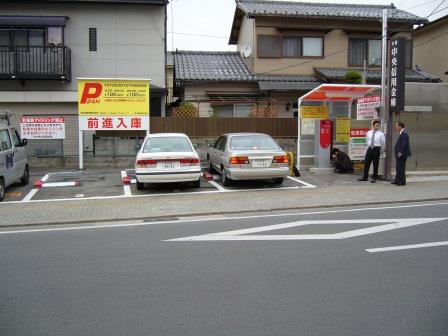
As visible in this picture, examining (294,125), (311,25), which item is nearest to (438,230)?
(294,125)

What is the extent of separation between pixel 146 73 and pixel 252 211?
12860 millimetres

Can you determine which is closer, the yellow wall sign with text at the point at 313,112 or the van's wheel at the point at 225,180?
the van's wheel at the point at 225,180

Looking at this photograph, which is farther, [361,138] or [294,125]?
[294,125]

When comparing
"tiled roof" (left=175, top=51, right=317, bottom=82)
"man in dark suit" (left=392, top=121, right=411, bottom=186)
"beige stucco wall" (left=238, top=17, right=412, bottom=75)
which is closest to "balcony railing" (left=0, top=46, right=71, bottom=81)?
"tiled roof" (left=175, top=51, right=317, bottom=82)

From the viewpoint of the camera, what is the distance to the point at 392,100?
13398 millimetres

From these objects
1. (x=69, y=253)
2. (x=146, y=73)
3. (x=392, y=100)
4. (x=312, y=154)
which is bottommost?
(x=69, y=253)

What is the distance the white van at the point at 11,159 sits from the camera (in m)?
11.6

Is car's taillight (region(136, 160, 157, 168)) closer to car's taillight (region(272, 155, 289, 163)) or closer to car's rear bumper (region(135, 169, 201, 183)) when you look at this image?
car's rear bumper (region(135, 169, 201, 183))

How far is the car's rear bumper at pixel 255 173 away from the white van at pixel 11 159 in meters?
5.72

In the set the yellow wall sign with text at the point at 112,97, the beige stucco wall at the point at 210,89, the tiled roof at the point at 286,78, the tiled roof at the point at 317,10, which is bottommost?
the yellow wall sign with text at the point at 112,97

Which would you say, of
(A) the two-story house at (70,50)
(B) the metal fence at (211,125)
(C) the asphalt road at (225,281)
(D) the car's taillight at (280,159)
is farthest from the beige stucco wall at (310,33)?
(C) the asphalt road at (225,281)

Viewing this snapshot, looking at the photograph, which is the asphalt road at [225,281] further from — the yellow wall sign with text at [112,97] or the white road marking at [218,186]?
the yellow wall sign with text at [112,97]

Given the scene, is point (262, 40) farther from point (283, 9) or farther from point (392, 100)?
point (392, 100)

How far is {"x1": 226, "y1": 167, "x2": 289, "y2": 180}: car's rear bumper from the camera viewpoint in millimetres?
12188
